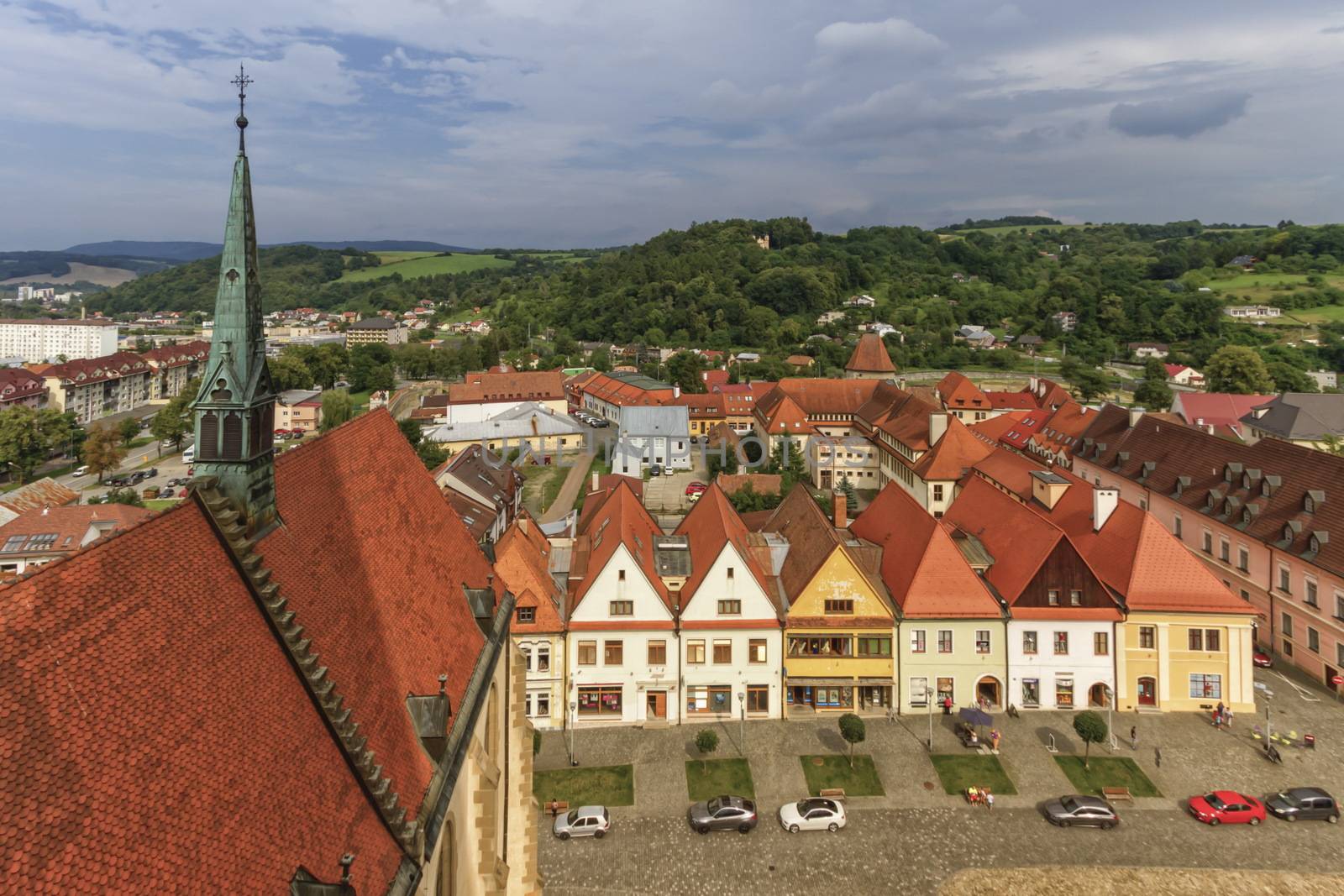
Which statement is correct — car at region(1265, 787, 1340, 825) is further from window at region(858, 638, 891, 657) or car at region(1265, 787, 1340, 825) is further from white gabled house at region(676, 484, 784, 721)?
white gabled house at region(676, 484, 784, 721)

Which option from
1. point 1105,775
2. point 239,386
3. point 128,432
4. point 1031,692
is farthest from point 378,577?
point 128,432

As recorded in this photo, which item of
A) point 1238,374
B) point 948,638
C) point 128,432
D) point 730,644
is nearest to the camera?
point 730,644

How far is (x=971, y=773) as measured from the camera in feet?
90.7

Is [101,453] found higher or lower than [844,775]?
higher

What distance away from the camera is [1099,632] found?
107 ft

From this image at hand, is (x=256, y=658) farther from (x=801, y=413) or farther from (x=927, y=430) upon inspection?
(x=801, y=413)

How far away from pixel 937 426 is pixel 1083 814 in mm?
42719

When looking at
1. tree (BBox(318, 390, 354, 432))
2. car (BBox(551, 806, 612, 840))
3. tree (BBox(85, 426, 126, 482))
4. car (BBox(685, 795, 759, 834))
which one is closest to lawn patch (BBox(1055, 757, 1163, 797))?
car (BBox(685, 795, 759, 834))

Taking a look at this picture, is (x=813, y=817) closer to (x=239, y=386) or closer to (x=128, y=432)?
(x=239, y=386)

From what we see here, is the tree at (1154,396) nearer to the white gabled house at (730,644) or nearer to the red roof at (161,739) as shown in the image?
the white gabled house at (730,644)

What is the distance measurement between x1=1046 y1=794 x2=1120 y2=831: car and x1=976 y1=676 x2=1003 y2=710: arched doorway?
278 inches

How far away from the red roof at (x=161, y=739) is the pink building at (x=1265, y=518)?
1520 inches

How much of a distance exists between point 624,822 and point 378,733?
16310 millimetres

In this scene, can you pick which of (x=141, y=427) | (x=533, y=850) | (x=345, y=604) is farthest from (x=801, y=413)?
(x=141, y=427)
